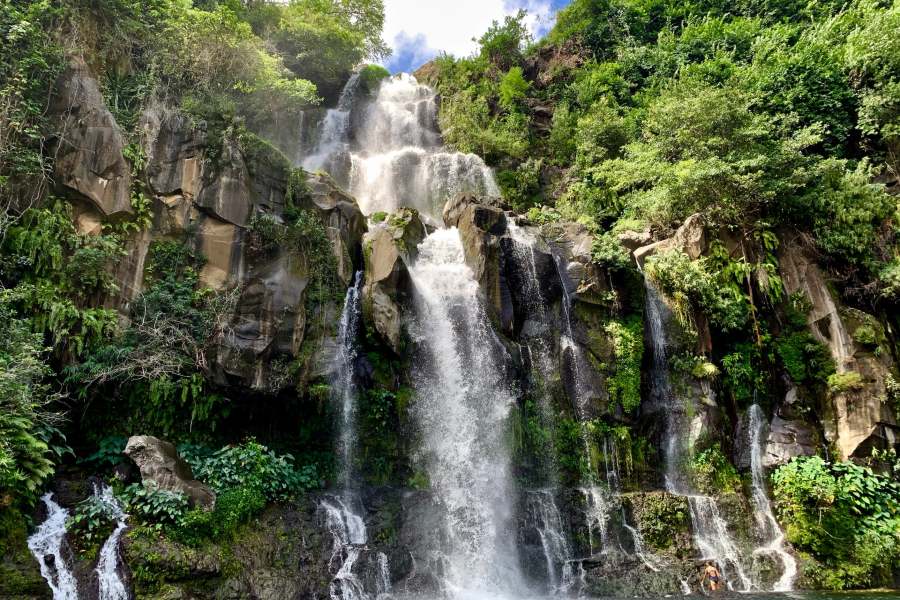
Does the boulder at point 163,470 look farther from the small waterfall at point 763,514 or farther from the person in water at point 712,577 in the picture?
the small waterfall at point 763,514

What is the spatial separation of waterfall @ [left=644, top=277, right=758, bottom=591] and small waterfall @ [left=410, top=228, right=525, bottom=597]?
432 centimetres

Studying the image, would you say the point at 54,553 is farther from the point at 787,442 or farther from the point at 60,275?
the point at 787,442

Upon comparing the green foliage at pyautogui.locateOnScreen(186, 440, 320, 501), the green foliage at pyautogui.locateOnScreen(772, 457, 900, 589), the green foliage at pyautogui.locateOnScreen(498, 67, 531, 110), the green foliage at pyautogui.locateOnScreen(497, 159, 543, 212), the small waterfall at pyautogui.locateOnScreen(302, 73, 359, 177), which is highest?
the green foliage at pyautogui.locateOnScreen(498, 67, 531, 110)

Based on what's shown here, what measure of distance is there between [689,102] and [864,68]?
24.3ft

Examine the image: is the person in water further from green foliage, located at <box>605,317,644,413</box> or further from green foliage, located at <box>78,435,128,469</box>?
green foliage, located at <box>78,435,128,469</box>

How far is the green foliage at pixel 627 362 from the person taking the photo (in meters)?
13.5

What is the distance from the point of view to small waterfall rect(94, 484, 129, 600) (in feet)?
25.7

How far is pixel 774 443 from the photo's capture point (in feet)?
44.8

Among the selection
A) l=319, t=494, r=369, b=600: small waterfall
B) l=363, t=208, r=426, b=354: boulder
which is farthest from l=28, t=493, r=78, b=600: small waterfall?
l=363, t=208, r=426, b=354: boulder

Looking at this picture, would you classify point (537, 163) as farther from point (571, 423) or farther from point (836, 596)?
point (836, 596)

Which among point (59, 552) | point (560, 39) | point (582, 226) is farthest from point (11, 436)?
point (560, 39)

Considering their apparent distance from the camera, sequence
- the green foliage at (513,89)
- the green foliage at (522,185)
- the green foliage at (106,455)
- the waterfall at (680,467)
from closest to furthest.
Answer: the green foliage at (106,455)
the waterfall at (680,467)
the green foliage at (522,185)
the green foliage at (513,89)

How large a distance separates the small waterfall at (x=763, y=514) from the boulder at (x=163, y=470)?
469 inches

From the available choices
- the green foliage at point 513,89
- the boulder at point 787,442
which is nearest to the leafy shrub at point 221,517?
the boulder at point 787,442
